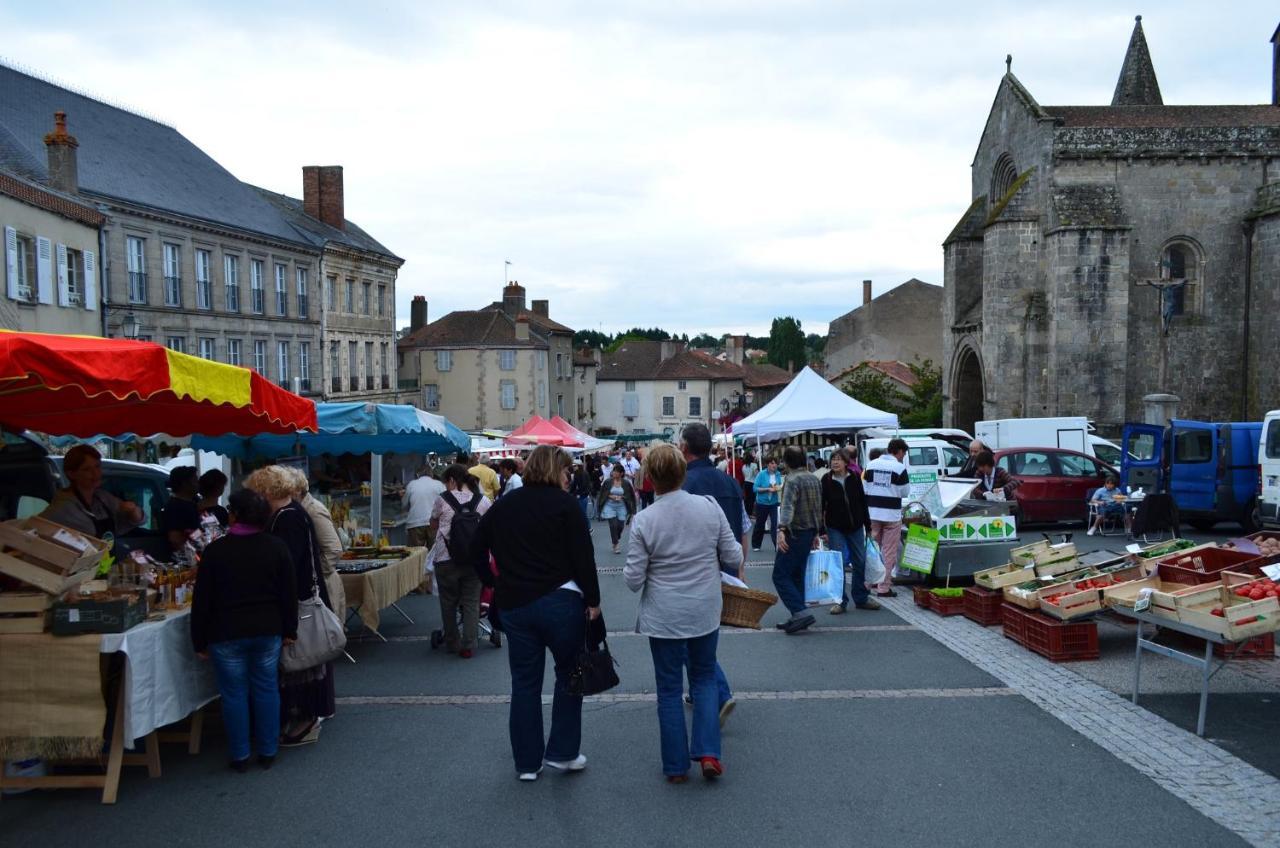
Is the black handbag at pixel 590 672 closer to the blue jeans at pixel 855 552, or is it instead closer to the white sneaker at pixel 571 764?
the white sneaker at pixel 571 764

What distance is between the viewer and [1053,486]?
1805 cm

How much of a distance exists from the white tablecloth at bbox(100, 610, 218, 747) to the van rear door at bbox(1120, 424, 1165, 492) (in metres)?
15.8

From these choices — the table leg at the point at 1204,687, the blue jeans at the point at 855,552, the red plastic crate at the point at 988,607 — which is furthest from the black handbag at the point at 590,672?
the red plastic crate at the point at 988,607

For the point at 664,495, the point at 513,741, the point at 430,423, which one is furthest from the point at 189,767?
the point at 430,423

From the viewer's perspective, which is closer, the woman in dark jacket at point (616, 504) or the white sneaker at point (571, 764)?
the white sneaker at point (571, 764)

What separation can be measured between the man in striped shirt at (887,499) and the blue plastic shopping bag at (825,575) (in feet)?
5.81

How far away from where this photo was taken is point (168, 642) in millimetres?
5438

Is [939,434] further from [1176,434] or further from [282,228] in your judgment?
[282,228]

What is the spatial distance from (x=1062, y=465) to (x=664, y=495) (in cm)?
1510

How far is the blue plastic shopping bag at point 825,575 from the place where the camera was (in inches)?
349

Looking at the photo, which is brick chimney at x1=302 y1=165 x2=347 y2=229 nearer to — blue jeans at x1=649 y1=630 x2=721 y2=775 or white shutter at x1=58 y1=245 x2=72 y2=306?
white shutter at x1=58 y1=245 x2=72 y2=306

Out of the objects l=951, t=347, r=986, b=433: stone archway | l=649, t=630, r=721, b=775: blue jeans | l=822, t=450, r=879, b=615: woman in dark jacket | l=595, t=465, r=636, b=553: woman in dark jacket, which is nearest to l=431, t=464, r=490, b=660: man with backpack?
l=649, t=630, r=721, b=775: blue jeans

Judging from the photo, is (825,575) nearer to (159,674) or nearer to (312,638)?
(312,638)

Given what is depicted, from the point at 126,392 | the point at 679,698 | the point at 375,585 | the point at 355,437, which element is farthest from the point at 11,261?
the point at 679,698
